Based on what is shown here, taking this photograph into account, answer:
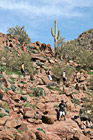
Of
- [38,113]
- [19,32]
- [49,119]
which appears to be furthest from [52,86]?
[19,32]

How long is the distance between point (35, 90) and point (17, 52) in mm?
15423

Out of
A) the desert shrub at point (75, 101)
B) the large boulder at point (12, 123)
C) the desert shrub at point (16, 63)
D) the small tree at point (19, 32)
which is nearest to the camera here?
the large boulder at point (12, 123)

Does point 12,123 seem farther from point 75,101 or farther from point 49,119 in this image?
point 75,101

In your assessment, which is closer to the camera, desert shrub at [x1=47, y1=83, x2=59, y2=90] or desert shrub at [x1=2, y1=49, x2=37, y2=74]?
desert shrub at [x1=47, y1=83, x2=59, y2=90]

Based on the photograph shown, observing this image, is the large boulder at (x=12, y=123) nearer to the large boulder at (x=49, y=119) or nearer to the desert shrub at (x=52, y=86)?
the large boulder at (x=49, y=119)

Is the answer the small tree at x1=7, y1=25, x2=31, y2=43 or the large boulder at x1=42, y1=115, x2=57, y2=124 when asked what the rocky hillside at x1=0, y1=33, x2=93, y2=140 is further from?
the small tree at x1=7, y1=25, x2=31, y2=43

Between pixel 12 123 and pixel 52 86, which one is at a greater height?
pixel 52 86

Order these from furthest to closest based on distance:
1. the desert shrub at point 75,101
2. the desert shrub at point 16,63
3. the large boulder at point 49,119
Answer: the desert shrub at point 16,63 → the desert shrub at point 75,101 → the large boulder at point 49,119

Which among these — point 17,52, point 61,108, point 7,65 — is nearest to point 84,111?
point 61,108

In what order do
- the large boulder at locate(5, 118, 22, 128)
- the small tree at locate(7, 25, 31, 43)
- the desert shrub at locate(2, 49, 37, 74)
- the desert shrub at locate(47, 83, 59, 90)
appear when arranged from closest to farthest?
1. the large boulder at locate(5, 118, 22, 128)
2. the desert shrub at locate(47, 83, 59, 90)
3. the desert shrub at locate(2, 49, 37, 74)
4. the small tree at locate(7, 25, 31, 43)

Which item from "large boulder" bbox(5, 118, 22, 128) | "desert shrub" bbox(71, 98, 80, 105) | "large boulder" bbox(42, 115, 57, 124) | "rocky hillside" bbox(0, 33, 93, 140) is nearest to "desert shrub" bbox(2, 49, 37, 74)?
"rocky hillside" bbox(0, 33, 93, 140)

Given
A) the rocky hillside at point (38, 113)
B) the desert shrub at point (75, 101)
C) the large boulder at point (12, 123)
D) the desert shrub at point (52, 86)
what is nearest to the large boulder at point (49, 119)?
the rocky hillside at point (38, 113)

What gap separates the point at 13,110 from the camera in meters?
12.4

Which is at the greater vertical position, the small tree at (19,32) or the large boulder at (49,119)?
the small tree at (19,32)
